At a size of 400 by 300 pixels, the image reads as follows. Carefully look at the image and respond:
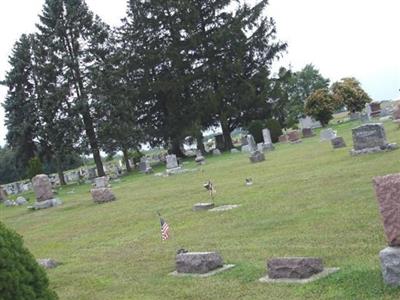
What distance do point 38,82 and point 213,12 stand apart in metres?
15.5

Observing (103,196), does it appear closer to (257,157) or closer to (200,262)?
(257,157)

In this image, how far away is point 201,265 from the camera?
9.17 metres

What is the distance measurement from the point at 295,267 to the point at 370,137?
14.1m

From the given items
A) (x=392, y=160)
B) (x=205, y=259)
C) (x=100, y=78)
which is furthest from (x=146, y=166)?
(x=205, y=259)

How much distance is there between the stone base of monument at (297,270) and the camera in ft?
25.3

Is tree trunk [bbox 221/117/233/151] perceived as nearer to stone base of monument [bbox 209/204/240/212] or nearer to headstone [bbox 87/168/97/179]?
headstone [bbox 87/168/97/179]

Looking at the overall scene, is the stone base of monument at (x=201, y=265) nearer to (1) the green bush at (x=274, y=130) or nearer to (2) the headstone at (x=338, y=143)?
(2) the headstone at (x=338, y=143)

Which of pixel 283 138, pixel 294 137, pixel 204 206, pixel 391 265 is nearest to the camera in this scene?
pixel 391 265

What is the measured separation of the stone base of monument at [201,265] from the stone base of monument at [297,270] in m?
1.25

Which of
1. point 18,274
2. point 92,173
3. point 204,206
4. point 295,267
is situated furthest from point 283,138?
point 18,274

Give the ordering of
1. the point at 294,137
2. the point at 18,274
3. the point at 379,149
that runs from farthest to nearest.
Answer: the point at 294,137, the point at 379,149, the point at 18,274

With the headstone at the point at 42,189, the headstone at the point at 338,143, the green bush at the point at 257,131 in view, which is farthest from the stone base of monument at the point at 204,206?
the green bush at the point at 257,131

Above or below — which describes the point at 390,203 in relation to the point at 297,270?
above

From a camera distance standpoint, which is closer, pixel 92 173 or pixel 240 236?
pixel 240 236
